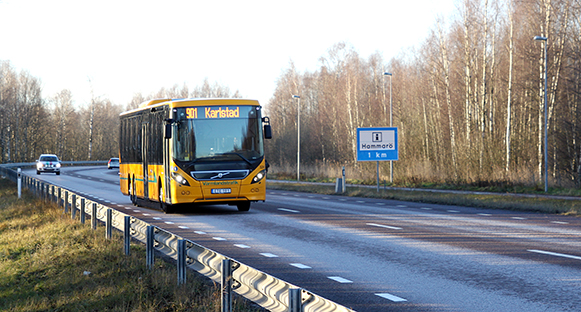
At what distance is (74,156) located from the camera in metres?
100

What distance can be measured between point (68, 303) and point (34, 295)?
1216 millimetres

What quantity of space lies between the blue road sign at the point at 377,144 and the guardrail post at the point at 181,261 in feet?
76.8

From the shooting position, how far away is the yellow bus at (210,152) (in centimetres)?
1772

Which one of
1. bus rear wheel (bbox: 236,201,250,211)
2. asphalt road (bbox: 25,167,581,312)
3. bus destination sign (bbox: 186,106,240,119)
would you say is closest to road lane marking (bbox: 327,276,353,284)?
asphalt road (bbox: 25,167,581,312)

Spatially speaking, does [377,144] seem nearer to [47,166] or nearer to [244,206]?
[244,206]

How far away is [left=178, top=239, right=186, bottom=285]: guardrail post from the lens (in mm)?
7379

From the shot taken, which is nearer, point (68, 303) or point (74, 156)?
point (68, 303)

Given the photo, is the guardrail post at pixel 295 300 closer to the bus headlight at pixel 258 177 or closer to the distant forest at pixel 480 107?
the bus headlight at pixel 258 177

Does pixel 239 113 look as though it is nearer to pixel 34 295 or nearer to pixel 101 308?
pixel 34 295

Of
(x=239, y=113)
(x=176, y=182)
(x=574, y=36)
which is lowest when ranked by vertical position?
(x=176, y=182)

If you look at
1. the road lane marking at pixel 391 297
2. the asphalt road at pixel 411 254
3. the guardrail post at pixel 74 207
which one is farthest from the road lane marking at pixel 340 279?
the guardrail post at pixel 74 207

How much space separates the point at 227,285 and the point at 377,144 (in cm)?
2542

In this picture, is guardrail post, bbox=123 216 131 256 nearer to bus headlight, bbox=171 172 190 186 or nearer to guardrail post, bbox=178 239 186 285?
guardrail post, bbox=178 239 186 285

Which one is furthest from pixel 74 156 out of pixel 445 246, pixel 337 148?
pixel 445 246
